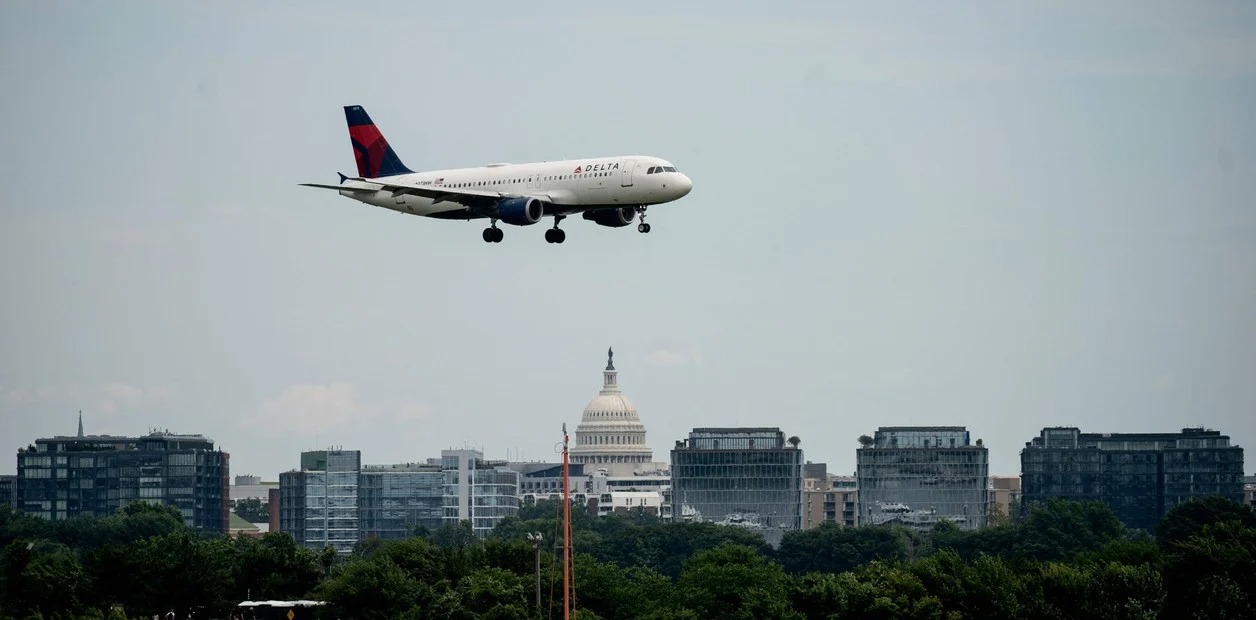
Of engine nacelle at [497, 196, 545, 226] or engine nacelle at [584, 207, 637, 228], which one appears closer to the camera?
engine nacelle at [497, 196, 545, 226]

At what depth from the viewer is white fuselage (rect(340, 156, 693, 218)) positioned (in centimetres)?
13775

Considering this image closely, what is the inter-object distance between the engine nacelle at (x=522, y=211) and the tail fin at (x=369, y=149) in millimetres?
19358

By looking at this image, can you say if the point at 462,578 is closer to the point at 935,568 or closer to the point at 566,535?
the point at 935,568

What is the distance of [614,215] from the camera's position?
14250cm

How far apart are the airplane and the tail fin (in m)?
5.20

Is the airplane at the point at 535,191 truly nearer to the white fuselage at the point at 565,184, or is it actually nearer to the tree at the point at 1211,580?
the white fuselage at the point at 565,184

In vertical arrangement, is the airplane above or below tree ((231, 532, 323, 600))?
above

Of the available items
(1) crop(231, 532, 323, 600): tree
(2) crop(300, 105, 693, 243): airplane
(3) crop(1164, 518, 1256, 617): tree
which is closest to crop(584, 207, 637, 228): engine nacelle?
(2) crop(300, 105, 693, 243): airplane

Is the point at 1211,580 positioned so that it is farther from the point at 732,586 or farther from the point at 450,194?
the point at 450,194

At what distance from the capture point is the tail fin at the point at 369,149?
160 meters

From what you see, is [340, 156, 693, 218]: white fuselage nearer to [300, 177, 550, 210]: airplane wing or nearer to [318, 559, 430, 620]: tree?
[300, 177, 550, 210]: airplane wing

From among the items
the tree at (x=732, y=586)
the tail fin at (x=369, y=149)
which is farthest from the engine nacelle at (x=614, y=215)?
the tree at (x=732, y=586)

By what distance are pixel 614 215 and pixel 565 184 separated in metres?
3.57

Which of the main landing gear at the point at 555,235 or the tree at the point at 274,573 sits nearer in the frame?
the main landing gear at the point at 555,235
